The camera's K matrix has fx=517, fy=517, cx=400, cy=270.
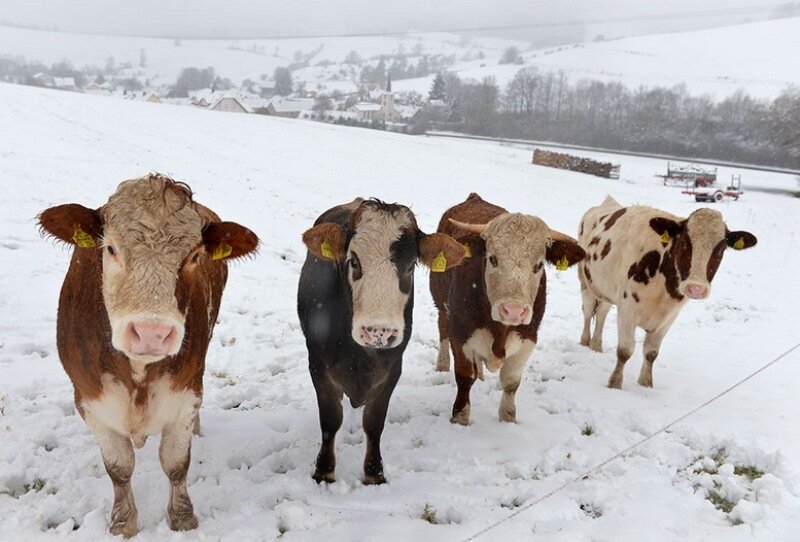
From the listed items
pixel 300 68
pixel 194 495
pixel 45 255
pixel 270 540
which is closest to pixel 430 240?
pixel 270 540

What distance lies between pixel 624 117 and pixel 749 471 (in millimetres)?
64108

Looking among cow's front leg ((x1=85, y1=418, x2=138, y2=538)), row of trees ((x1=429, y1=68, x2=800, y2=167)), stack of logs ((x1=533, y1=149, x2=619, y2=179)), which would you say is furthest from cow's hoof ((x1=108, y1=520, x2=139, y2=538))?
row of trees ((x1=429, y1=68, x2=800, y2=167))

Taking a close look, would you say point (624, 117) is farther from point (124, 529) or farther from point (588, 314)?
point (124, 529)

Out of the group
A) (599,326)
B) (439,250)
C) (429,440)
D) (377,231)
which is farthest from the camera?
(599,326)

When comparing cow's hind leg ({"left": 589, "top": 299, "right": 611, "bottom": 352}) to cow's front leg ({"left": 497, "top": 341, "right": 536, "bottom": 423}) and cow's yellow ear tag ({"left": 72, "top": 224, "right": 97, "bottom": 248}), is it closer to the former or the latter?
cow's front leg ({"left": 497, "top": 341, "right": 536, "bottom": 423})

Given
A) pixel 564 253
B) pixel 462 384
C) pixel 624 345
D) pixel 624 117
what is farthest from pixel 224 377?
pixel 624 117

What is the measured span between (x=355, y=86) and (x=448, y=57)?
51727 mm

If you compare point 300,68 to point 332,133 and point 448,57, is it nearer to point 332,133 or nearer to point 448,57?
point 448,57

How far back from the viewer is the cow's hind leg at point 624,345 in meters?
5.96

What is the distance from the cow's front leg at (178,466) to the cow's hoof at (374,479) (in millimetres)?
1221

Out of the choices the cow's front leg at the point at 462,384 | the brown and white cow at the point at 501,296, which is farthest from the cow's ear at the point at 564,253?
the cow's front leg at the point at 462,384

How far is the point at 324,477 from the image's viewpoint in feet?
12.7

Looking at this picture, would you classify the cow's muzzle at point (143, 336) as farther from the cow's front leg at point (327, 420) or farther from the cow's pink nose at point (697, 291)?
the cow's pink nose at point (697, 291)

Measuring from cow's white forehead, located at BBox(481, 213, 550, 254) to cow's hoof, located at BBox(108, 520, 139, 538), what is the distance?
10.8 feet
